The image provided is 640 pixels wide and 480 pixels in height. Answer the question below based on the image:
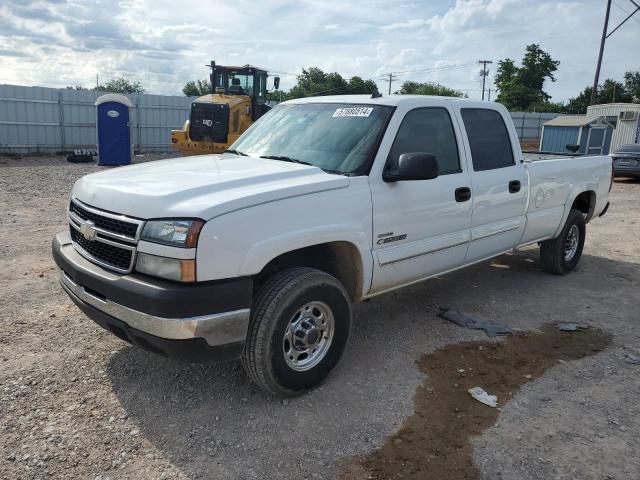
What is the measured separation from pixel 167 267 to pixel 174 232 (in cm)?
19

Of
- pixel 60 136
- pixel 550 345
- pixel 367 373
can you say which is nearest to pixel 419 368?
pixel 367 373

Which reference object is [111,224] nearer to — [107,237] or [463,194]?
[107,237]

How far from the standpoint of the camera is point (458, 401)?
3.60 meters

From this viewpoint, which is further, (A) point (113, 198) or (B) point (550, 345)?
(B) point (550, 345)

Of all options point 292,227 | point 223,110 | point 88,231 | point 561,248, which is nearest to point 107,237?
point 88,231

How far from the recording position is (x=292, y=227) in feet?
10.7

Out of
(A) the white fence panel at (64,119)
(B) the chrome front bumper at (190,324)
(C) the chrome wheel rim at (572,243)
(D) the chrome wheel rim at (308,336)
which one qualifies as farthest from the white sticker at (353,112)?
(A) the white fence panel at (64,119)

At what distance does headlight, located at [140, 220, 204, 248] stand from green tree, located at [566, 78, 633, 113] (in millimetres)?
61116

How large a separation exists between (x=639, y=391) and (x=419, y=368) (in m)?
1.50

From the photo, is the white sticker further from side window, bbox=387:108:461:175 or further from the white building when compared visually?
the white building

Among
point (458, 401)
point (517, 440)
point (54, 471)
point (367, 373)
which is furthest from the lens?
point (367, 373)

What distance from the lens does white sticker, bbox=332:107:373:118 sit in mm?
4227

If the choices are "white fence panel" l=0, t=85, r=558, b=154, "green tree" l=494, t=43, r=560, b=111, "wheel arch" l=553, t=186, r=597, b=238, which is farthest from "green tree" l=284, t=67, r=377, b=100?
"wheel arch" l=553, t=186, r=597, b=238

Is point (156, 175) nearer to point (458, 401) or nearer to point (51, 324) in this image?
point (51, 324)
